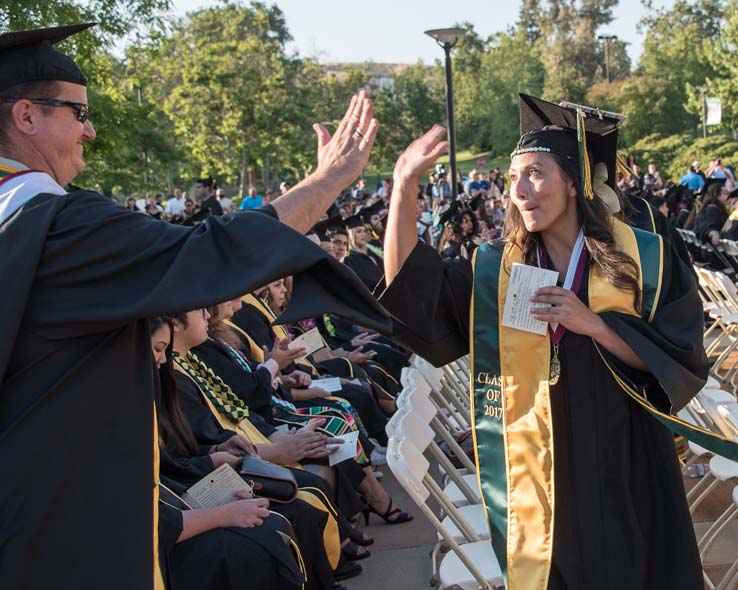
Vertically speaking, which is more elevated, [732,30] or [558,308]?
[732,30]

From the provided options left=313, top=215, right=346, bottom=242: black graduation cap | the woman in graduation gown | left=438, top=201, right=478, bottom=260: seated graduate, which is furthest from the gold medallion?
left=438, top=201, right=478, bottom=260: seated graduate

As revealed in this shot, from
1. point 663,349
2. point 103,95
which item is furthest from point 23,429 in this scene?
point 103,95

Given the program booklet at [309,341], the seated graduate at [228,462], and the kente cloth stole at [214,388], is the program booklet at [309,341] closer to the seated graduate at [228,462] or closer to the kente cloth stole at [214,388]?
the kente cloth stole at [214,388]

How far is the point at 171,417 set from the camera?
158 inches

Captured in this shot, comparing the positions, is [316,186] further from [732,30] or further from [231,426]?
[732,30]

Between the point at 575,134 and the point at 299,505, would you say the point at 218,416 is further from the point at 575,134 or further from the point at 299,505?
the point at 575,134

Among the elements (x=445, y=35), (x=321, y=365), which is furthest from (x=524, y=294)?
(x=445, y=35)

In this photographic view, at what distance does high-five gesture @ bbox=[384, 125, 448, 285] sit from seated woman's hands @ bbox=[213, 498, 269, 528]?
1.36 m

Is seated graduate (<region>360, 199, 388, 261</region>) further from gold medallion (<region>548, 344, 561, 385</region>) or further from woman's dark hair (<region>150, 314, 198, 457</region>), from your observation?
gold medallion (<region>548, 344, 561, 385</region>)

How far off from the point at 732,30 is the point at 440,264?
111ft

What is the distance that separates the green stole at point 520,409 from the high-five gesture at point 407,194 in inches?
11.6

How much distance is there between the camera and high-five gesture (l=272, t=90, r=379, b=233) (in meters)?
2.10

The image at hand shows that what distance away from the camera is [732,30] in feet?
107

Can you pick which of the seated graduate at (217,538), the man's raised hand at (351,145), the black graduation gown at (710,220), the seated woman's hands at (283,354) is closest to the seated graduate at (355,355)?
the seated woman's hands at (283,354)
